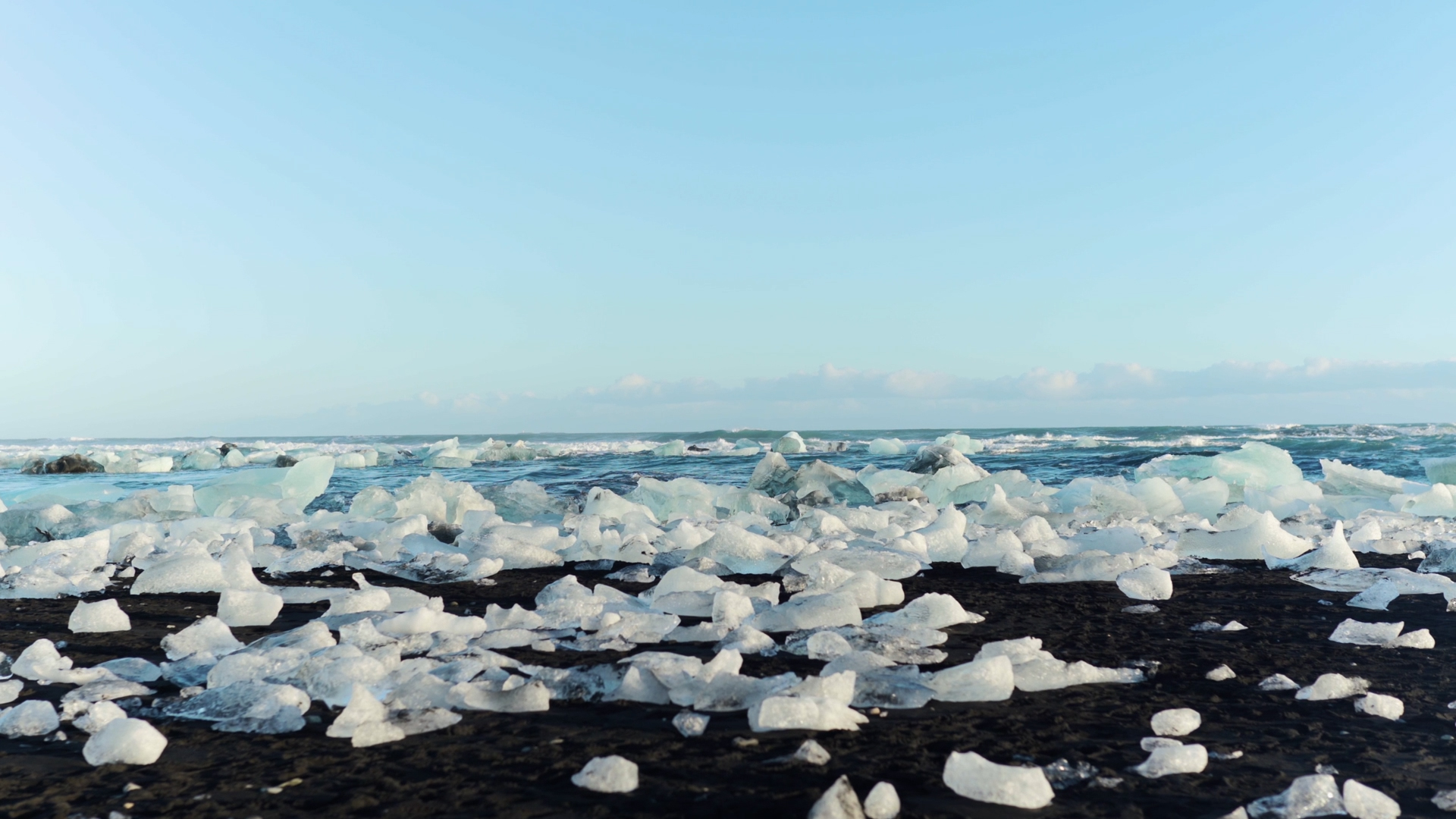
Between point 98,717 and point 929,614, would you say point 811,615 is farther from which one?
point 98,717

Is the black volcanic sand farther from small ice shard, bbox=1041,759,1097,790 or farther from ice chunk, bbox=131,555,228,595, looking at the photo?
ice chunk, bbox=131,555,228,595

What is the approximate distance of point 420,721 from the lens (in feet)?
5.43

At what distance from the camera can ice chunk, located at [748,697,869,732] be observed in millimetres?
1585

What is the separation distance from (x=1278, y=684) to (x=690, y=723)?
1316 millimetres

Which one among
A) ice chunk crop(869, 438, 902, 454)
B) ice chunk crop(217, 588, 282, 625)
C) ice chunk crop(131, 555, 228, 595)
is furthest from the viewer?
ice chunk crop(869, 438, 902, 454)

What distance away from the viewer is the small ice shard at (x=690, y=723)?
1.58 m

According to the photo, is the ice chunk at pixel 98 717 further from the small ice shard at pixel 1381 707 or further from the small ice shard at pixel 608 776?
the small ice shard at pixel 1381 707

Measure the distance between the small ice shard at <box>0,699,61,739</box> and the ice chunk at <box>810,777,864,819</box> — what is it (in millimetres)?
1526

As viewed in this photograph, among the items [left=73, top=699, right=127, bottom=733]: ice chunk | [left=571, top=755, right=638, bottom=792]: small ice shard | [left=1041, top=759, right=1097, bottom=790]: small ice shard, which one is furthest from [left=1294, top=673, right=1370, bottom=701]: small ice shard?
[left=73, top=699, right=127, bottom=733]: ice chunk

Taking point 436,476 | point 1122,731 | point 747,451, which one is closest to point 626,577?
point 1122,731

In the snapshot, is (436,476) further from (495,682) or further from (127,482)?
(127,482)

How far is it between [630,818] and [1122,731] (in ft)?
3.10

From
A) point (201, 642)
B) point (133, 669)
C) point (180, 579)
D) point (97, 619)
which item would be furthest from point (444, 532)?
point (133, 669)

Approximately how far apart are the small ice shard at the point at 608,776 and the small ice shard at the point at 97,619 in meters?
2.10
